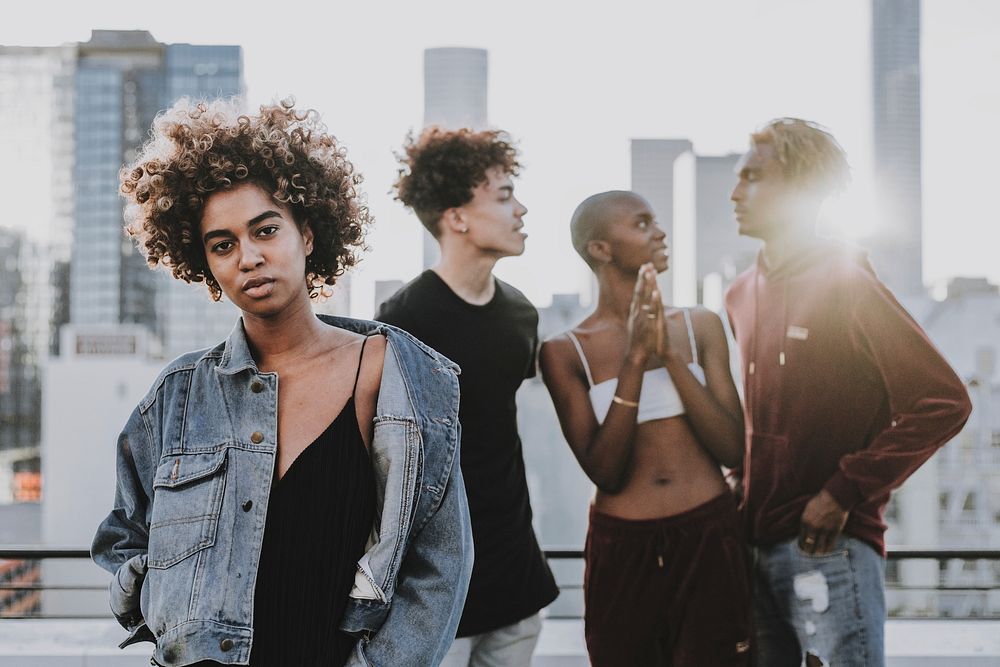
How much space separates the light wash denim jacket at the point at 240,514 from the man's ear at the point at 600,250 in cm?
95

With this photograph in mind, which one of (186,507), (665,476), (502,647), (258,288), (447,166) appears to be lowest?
(502,647)

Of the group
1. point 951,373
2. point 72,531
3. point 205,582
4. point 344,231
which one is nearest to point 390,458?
point 205,582

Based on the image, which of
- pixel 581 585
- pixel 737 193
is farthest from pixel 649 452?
pixel 737 193

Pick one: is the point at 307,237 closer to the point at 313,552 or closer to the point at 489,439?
the point at 313,552

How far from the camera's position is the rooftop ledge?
312 cm

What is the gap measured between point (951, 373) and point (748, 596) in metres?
0.76

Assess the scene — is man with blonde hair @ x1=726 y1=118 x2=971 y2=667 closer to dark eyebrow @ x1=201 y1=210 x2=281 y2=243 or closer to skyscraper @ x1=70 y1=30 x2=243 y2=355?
dark eyebrow @ x1=201 y1=210 x2=281 y2=243

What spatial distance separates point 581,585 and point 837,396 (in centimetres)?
101

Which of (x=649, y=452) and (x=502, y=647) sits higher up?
(x=649, y=452)

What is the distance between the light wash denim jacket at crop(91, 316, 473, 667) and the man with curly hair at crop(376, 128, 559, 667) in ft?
2.29

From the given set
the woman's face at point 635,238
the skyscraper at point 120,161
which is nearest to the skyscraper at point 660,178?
the woman's face at point 635,238

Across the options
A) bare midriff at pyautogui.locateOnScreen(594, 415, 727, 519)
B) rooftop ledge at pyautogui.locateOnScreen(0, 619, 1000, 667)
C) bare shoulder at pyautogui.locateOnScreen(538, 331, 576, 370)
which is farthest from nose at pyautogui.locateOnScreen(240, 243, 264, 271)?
rooftop ledge at pyautogui.locateOnScreen(0, 619, 1000, 667)

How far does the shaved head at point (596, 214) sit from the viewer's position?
251 centimetres

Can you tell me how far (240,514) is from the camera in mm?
1521
